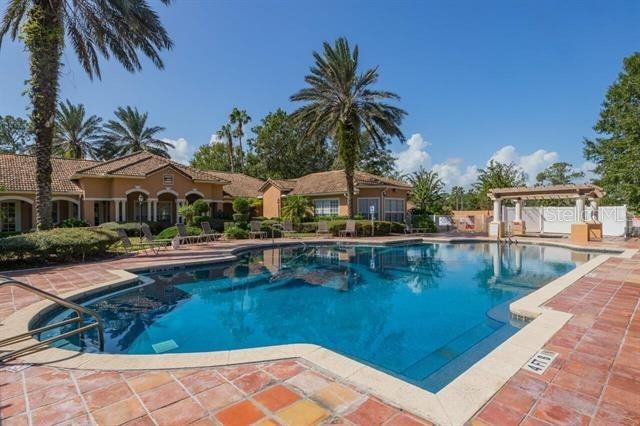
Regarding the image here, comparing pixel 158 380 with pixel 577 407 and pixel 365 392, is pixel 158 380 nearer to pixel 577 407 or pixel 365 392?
pixel 365 392

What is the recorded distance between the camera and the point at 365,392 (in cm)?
345

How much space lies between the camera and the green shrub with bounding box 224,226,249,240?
22281 mm

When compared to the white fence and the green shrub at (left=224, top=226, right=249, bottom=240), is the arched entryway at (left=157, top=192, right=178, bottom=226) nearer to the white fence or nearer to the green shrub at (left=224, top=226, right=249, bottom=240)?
the green shrub at (left=224, top=226, right=249, bottom=240)

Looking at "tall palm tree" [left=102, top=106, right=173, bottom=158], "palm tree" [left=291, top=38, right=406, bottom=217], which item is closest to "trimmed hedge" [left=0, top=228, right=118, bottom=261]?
"palm tree" [left=291, top=38, right=406, bottom=217]

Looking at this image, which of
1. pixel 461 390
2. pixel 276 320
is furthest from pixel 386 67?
pixel 461 390

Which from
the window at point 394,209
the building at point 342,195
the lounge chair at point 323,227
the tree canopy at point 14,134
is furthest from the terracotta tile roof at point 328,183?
the tree canopy at point 14,134

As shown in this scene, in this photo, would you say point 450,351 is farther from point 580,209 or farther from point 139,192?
point 139,192

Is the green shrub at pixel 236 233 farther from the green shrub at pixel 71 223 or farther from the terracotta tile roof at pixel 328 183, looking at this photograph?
the green shrub at pixel 71 223

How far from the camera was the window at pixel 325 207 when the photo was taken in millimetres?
28688

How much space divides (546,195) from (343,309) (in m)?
20.9

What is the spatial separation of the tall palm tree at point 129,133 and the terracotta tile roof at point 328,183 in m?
18.1

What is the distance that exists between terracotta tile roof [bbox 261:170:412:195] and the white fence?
10059 mm

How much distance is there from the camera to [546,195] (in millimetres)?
22641

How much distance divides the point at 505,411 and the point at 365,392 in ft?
4.32
